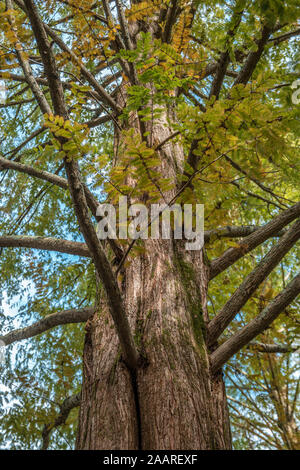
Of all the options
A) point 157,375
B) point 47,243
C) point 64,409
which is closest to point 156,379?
point 157,375

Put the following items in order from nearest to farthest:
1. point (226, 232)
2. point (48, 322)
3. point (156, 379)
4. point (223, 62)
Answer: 1. point (156, 379)
2. point (223, 62)
3. point (48, 322)
4. point (226, 232)

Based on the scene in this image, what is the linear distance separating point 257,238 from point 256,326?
644 mm

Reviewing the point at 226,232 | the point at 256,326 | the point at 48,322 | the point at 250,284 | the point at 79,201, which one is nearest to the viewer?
the point at 79,201

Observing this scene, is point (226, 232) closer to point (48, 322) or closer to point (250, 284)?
point (250, 284)

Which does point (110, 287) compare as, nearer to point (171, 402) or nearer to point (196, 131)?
point (171, 402)

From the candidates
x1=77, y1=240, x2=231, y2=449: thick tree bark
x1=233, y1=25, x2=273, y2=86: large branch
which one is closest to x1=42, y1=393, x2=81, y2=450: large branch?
x1=77, y1=240, x2=231, y2=449: thick tree bark

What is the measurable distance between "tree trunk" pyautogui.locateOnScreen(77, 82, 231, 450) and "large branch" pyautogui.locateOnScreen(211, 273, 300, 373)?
3.6 inches

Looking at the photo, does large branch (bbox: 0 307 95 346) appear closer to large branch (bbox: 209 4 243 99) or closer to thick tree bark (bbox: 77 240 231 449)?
thick tree bark (bbox: 77 240 231 449)

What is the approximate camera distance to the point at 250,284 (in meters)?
2.10

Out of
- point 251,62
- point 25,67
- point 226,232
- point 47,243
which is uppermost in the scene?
point 25,67

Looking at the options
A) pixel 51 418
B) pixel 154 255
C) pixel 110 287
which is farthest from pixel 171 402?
pixel 51 418

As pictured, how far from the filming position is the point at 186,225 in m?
2.47

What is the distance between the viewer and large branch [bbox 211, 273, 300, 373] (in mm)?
1971
